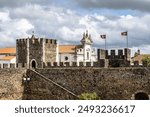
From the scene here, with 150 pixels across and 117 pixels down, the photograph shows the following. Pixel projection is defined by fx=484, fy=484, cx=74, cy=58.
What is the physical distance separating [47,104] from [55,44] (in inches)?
1085

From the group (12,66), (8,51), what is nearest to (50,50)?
(12,66)

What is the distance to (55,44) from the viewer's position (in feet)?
144

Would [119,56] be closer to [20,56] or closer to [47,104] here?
[20,56]

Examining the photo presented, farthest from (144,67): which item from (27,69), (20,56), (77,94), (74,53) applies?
(74,53)

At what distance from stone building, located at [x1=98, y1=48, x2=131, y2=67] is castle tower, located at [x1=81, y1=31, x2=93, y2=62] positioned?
28.3 meters

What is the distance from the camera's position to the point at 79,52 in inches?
2714

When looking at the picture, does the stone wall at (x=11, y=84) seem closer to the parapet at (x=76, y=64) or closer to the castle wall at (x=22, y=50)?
the parapet at (x=76, y=64)

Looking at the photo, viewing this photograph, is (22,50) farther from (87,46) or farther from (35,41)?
(87,46)

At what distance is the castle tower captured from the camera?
2772 inches

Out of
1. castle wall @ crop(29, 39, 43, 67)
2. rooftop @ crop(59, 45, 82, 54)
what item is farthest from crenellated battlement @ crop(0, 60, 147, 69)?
rooftop @ crop(59, 45, 82, 54)

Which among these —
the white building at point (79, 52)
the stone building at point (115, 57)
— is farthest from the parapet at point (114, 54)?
the white building at point (79, 52)

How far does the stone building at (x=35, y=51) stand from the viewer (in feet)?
138

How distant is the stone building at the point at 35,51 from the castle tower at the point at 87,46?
2667 cm

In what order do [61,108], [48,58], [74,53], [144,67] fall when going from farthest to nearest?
[74,53] < [48,58] < [144,67] < [61,108]
